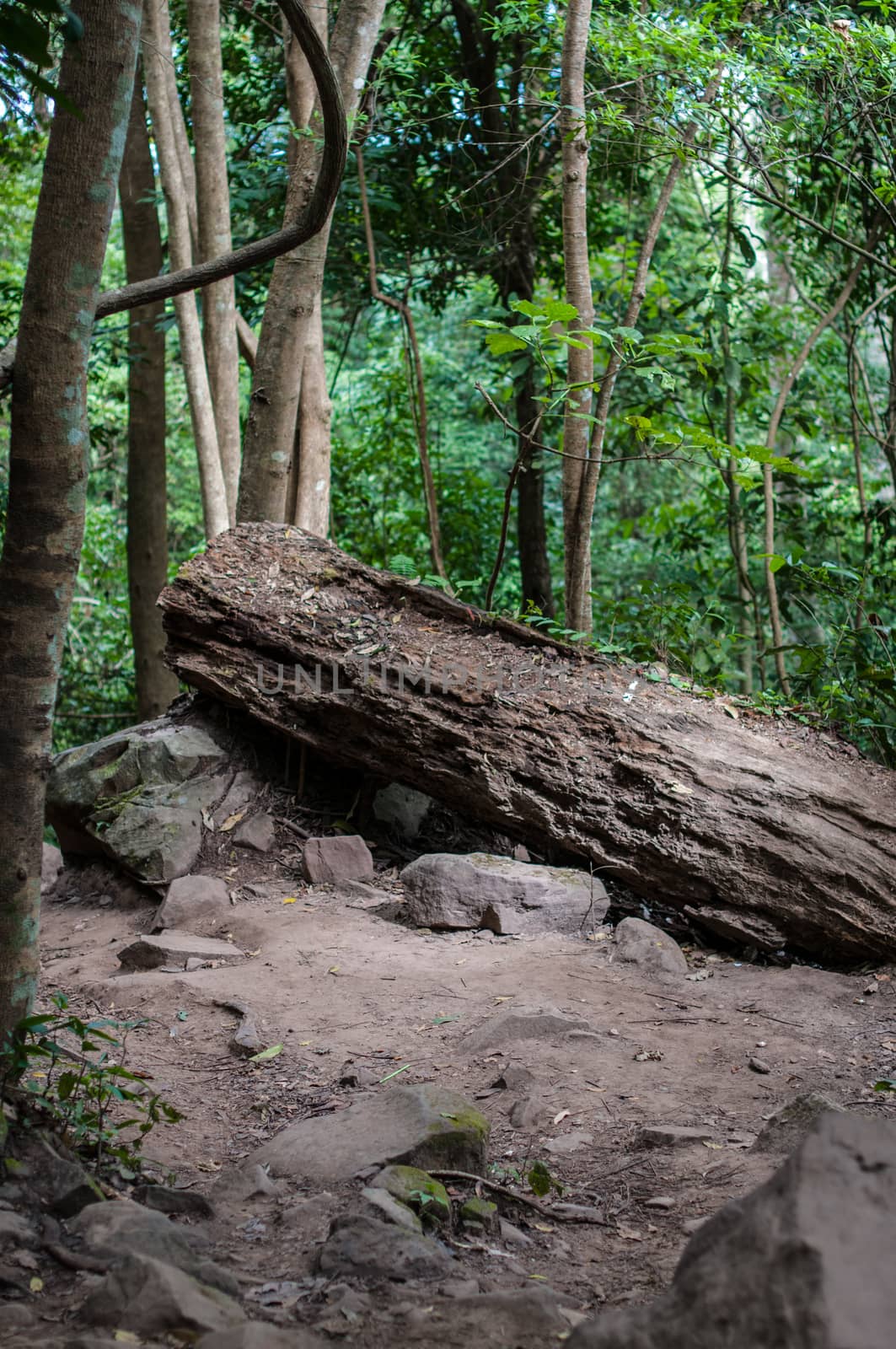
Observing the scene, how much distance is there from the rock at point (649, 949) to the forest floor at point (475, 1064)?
67 millimetres

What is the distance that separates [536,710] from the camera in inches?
191

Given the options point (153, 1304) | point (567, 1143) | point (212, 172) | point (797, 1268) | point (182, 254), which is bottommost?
point (567, 1143)

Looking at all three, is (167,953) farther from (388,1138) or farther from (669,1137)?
(669,1137)

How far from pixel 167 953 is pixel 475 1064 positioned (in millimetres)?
1501

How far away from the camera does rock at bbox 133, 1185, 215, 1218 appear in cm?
222

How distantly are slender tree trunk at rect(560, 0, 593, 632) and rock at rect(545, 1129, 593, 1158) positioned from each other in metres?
3.22

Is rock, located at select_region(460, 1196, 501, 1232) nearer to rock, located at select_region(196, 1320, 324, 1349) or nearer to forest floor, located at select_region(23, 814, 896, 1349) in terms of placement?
forest floor, located at select_region(23, 814, 896, 1349)

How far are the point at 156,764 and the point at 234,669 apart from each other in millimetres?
645

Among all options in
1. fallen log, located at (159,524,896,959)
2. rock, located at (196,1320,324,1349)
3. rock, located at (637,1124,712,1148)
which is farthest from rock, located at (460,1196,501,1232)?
fallen log, located at (159,524,896,959)

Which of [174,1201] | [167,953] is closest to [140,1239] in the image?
[174,1201]

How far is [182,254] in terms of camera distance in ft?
22.2

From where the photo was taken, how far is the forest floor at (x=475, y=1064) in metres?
2.07

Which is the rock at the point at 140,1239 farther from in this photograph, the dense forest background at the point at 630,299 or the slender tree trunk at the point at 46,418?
the dense forest background at the point at 630,299

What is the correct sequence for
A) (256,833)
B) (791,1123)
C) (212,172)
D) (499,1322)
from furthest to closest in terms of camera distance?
(212,172)
(256,833)
(791,1123)
(499,1322)
